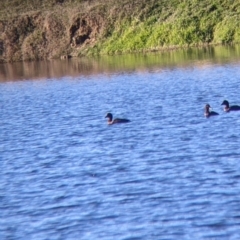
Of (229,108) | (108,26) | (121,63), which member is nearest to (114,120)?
(229,108)

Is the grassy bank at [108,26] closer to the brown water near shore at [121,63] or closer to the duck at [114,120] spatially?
Answer: the brown water near shore at [121,63]

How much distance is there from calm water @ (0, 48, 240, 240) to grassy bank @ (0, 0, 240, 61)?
22636mm

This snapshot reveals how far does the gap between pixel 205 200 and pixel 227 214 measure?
1082 mm

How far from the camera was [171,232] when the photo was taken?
45.0 ft

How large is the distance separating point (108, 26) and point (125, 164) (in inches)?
1973

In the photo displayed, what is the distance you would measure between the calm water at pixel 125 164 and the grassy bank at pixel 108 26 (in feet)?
74.3

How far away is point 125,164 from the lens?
768 inches

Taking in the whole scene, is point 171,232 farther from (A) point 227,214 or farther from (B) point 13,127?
(B) point 13,127

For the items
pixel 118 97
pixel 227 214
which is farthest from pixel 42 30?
pixel 227 214

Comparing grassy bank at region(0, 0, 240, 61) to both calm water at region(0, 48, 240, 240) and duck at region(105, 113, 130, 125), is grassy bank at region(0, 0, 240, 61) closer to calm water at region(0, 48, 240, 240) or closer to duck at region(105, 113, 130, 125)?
calm water at region(0, 48, 240, 240)

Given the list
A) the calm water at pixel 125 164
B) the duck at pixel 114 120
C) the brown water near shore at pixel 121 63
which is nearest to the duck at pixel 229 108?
the calm water at pixel 125 164

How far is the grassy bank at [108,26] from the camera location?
63.0 m

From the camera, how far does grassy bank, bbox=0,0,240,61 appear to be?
63.0 metres

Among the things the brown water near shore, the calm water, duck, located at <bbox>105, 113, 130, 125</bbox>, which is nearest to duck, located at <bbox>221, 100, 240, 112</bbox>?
the calm water
